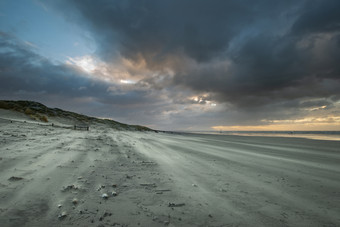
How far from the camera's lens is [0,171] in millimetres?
4254

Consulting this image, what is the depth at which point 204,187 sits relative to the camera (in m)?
4.22

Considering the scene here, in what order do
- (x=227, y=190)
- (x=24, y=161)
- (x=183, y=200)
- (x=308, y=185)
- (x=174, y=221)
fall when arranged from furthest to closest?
1. (x=24, y=161)
2. (x=308, y=185)
3. (x=227, y=190)
4. (x=183, y=200)
5. (x=174, y=221)

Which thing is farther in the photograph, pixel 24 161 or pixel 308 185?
pixel 24 161

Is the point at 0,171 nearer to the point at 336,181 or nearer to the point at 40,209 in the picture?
the point at 40,209

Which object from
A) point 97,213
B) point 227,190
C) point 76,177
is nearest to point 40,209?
point 97,213

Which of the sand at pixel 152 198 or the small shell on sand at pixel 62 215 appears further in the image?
the sand at pixel 152 198

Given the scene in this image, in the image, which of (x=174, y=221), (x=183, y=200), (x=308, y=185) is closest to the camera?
(x=174, y=221)

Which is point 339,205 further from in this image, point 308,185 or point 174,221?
point 174,221

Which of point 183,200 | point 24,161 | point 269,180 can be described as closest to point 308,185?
point 269,180

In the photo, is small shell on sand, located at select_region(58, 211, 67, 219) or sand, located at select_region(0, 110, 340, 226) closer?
small shell on sand, located at select_region(58, 211, 67, 219)

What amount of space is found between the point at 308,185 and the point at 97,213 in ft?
20.3

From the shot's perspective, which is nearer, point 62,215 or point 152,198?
point 62,215

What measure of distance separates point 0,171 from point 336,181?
10924mm

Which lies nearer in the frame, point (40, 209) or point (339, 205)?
point (40, 209)
